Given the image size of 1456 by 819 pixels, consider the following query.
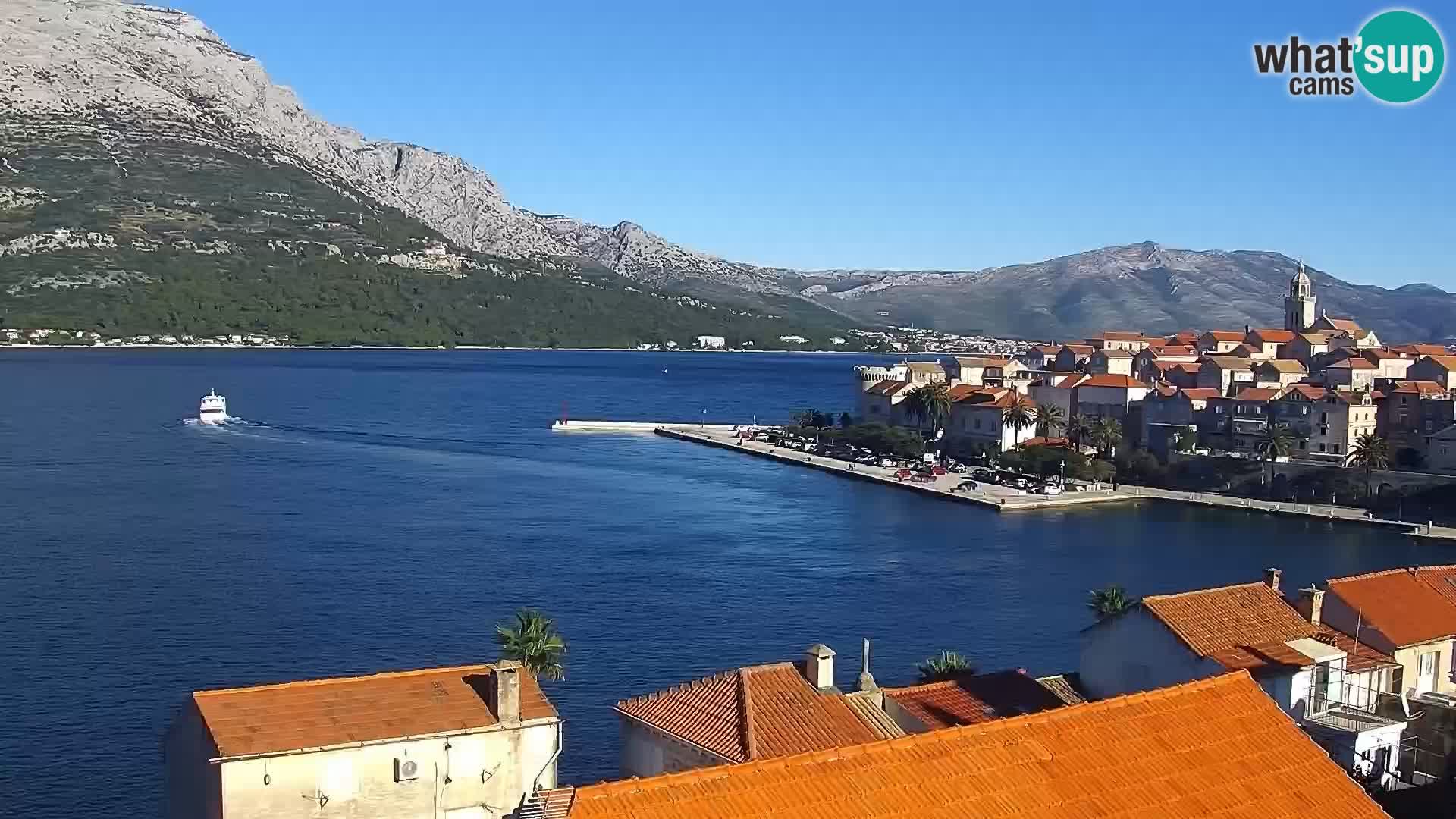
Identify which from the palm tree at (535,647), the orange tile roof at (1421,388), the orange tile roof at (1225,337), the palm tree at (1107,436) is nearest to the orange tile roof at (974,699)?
the palm tree at (535,647)

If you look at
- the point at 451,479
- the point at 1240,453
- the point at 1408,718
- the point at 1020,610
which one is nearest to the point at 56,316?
the point at 451,479

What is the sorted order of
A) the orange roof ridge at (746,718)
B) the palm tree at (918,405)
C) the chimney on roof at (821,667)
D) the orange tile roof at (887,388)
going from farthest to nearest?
the orange tile roof at (887,388) < the palm tree at (918,405) < the chimney on roof at (821,667) < the orange roof ridge at (746,718)

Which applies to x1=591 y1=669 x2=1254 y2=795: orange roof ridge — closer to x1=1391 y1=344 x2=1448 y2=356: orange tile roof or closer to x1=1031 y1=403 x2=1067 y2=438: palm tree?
x1=1031 y1=403 x2=1067 y2=438: palm tree

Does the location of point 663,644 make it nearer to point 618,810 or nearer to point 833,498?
point 618,810

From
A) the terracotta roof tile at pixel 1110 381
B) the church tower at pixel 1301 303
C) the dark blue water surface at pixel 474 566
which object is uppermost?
the church tower at pixel 1301 303

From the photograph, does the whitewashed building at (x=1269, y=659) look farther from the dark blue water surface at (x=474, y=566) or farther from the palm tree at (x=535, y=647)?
the palm tree at (x=535, y=647)

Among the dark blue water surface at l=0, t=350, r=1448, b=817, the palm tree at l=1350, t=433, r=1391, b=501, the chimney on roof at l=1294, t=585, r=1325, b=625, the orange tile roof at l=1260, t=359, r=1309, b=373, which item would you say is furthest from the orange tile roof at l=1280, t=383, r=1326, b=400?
the chimney on roof at l=1294, t=585, r=1325, b=625
